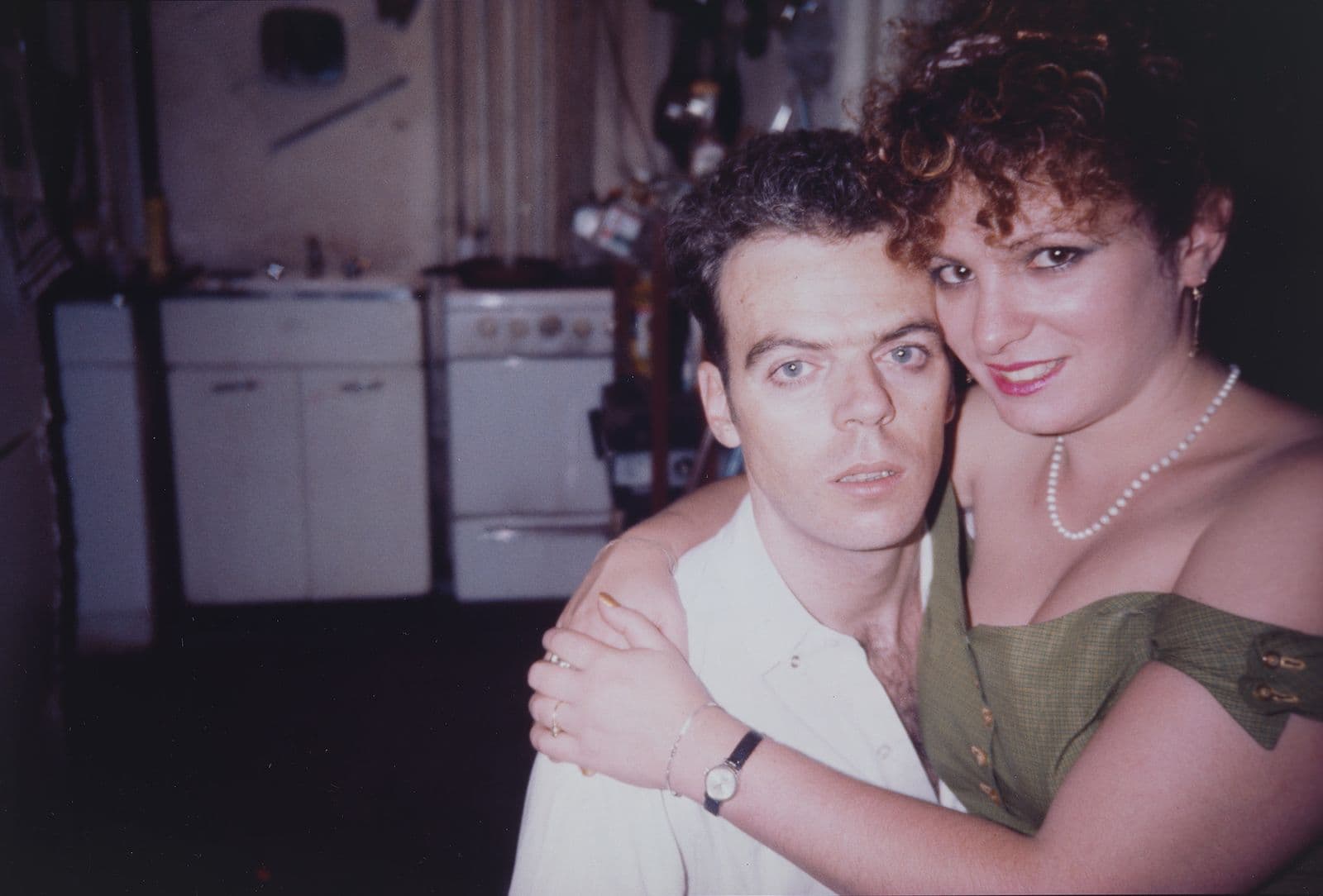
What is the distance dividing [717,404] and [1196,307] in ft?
1.99

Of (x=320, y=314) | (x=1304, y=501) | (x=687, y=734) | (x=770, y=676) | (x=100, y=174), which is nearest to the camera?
(x=1304, y=501)

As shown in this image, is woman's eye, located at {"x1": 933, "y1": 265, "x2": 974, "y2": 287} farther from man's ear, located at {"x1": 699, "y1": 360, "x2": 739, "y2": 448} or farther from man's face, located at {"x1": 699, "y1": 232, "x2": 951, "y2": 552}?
man's ear, located at {"x1": 699, "y1": 360, "x2": 739, "y2": 448}

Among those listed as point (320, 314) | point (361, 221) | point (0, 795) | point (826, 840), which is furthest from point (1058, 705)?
point (361, 221)

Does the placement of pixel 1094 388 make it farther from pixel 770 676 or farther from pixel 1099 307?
pixel 770 676

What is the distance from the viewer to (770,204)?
3.36 feet

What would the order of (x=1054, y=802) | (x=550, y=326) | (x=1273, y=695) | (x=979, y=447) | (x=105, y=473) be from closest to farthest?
(x=1273, y=695)
(x=1054, y=802)
(x=979, y=447)
(x=105, y=473)
(x=550, y=326)

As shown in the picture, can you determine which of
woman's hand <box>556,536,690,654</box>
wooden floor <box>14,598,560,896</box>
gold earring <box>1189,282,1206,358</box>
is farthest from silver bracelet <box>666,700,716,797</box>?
wooden floor <box>14,598,560,896</box>

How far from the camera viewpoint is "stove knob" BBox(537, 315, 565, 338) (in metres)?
3.04

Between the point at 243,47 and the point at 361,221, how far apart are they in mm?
791

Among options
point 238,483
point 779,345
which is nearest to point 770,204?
point 779,345

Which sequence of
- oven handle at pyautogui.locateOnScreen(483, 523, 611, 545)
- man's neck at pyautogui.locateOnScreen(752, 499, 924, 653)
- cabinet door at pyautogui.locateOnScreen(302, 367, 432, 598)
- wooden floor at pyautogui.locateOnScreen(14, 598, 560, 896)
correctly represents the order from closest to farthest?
man's neck at pyautogui.locateOnScreen(752, 499, 924, 653)
wooden floor at pyautogui.locateOnScreen(14, 598, 560, 896)
cabinet door at pyautogui.locateOnScreen(302, 367, 432, 598)
oven handle at pyautogui.locateOnScreen(483, 523, 611, 545)

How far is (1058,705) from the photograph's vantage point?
923 millimetres

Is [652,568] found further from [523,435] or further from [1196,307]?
[523,435]

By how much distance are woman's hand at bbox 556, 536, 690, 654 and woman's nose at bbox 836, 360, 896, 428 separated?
313 millimetres
